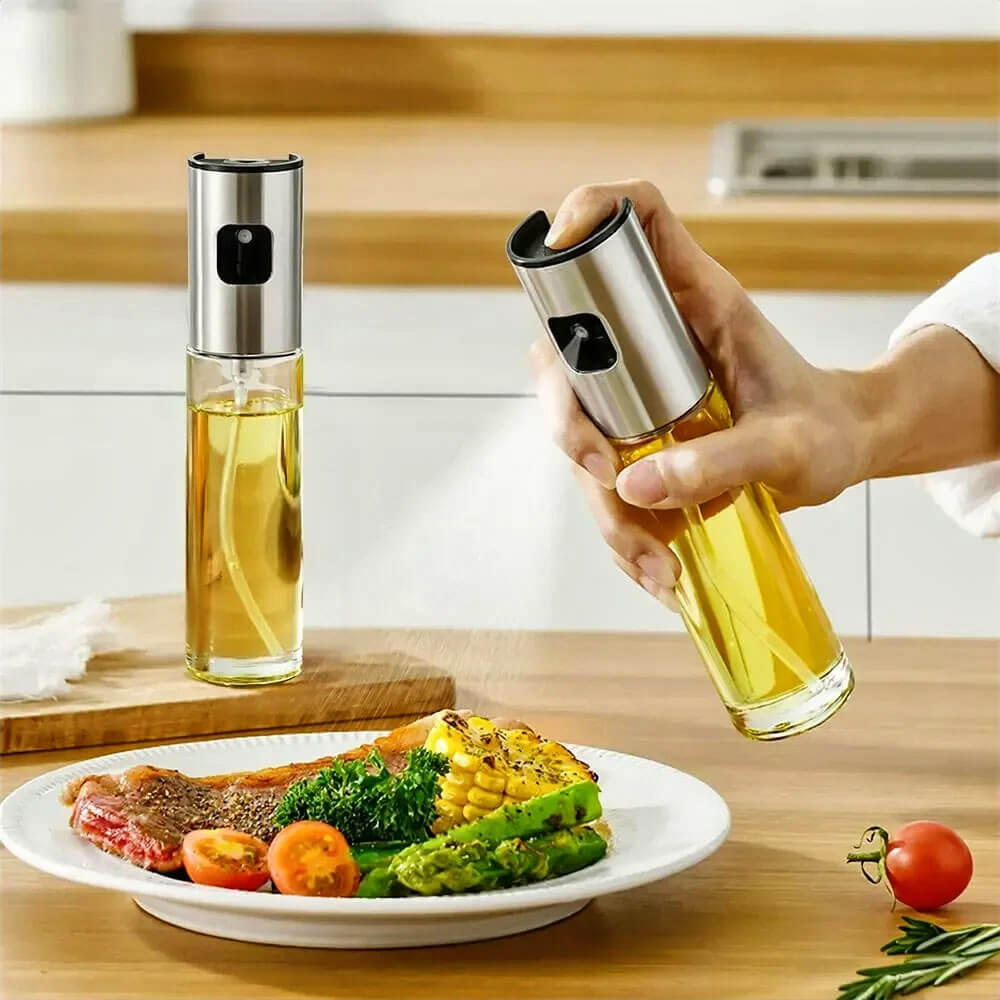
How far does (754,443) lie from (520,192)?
3.46 ft

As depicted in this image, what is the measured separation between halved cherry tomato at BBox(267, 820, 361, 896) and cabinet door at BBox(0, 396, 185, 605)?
1.06m

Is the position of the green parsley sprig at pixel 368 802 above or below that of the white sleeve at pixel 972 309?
below

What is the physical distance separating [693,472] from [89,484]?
3.66ft

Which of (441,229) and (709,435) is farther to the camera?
(441,229)

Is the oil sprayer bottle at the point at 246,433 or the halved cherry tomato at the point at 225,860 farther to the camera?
the oil sprayer bottle at the point at 246,433

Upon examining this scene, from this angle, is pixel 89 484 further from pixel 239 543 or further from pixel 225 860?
pixel 225 860

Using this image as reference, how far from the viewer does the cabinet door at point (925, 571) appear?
1768 mm

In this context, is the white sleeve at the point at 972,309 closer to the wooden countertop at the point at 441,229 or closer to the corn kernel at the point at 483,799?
the corn kernel at the point at 483,799

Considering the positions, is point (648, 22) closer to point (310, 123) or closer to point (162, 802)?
point (310, 123)

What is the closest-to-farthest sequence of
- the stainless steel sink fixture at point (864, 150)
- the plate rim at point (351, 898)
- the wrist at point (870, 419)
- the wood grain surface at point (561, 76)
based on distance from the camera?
the plate rim at point (351, 898)
the wrist at point (870, 419)
the stainless steel sink fixture at point (864, 150)
the wood grain surface at point (561, 76)

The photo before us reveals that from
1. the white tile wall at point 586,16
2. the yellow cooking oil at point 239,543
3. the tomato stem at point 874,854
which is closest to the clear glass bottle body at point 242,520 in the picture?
the yellow cooking oil at point 239,543

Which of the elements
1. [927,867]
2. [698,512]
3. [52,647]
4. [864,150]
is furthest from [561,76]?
[927,867]

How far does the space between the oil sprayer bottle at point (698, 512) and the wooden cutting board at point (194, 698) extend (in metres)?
0.27

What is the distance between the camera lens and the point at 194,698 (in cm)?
104
